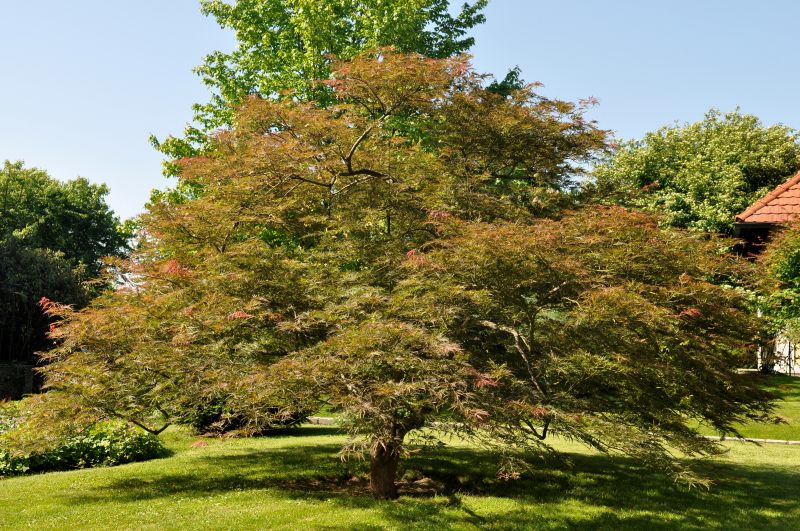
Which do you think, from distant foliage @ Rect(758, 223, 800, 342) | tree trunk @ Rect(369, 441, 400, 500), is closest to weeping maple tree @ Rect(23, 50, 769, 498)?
tree trunk @ Rect(369, 441, 400, 500)

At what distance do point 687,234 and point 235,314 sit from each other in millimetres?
6655

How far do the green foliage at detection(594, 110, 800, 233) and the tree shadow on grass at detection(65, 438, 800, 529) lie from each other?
16188mm

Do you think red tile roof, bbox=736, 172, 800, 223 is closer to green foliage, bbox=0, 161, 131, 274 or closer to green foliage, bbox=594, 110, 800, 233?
green foliage, bbox=594, 110, 800, 233

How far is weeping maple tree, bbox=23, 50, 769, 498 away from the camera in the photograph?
820 cm

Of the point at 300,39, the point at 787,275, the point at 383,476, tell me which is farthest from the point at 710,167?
the point at 383,476

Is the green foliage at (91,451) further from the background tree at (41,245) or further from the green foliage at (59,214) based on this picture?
the green foliage at (59,214)

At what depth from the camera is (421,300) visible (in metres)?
8.80

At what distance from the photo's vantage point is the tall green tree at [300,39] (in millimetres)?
19938

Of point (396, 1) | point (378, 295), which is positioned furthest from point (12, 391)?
point (378, 295)

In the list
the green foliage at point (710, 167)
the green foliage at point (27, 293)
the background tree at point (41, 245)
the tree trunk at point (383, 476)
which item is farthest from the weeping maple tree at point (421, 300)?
the green foliage at point (27, 293)

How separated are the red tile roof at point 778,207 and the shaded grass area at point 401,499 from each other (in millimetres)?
8362

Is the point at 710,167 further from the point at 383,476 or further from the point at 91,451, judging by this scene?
the point at 91,451

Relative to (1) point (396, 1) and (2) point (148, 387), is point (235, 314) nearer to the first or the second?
(2) point (148, 387)

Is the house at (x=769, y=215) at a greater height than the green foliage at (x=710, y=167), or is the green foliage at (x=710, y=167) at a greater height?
the green foliage at (x=710, y=167)
